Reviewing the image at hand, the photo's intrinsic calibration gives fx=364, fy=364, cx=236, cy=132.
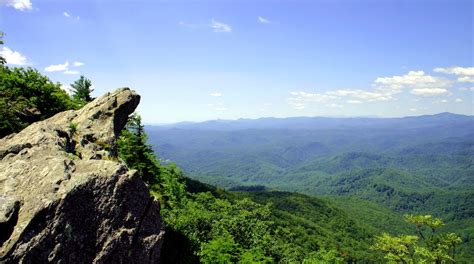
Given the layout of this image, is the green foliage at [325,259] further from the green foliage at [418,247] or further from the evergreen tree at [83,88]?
the evergreen tree at [83,88]

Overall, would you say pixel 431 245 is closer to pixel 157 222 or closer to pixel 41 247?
pixel 157 222

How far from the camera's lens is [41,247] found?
1283 cm

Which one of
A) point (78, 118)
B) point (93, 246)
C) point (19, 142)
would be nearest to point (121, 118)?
point (78, 118)

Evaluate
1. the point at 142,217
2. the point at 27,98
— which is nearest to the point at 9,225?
the point at 142,217

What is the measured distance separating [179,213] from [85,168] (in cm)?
1847

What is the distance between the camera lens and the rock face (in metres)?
12.9

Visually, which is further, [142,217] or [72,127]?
[72,127]

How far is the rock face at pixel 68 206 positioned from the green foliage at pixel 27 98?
25.2 ft

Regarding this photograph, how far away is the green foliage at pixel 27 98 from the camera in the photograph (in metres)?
25.5

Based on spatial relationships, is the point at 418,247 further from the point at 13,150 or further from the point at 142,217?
Answer: the point at 13,150

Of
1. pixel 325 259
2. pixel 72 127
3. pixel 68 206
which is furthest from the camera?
pixel 325 259

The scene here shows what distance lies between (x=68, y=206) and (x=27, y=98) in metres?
20.8

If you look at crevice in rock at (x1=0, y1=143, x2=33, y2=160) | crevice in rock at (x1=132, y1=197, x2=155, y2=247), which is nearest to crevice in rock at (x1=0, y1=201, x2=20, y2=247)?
crevice in rock at (x1=0, y1=143, x2=33, y2=160)

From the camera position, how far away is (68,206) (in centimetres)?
1374
